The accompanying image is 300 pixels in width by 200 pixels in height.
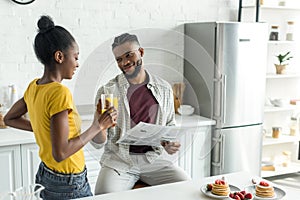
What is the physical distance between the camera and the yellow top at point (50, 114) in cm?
176

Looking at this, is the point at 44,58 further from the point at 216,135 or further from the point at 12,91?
the point at 216,135

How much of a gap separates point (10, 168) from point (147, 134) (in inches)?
55.9

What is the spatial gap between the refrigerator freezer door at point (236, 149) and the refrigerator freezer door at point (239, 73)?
67mm

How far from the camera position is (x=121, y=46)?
1.55 m

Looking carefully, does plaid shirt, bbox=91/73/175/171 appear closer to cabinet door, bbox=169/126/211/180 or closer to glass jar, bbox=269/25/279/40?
cabinet door, bbox=169/126/211/180

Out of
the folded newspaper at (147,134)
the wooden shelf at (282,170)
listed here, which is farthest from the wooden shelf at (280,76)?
the folded newspaper at (147,134)

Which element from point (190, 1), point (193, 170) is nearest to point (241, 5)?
point (190, 1)

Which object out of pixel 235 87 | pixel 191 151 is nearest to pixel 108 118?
pixel 191 151

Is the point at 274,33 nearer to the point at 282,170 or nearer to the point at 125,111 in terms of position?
the point at 282,170

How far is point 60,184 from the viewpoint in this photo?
6.15 feet

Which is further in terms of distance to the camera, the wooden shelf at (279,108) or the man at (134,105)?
the wooden shelf at (279,108)

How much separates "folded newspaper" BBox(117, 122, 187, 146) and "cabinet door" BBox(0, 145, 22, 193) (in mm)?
1280

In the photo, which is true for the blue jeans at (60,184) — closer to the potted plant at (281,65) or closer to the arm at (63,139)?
the arm at (63,139)

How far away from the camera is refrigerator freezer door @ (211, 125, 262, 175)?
135 inches
